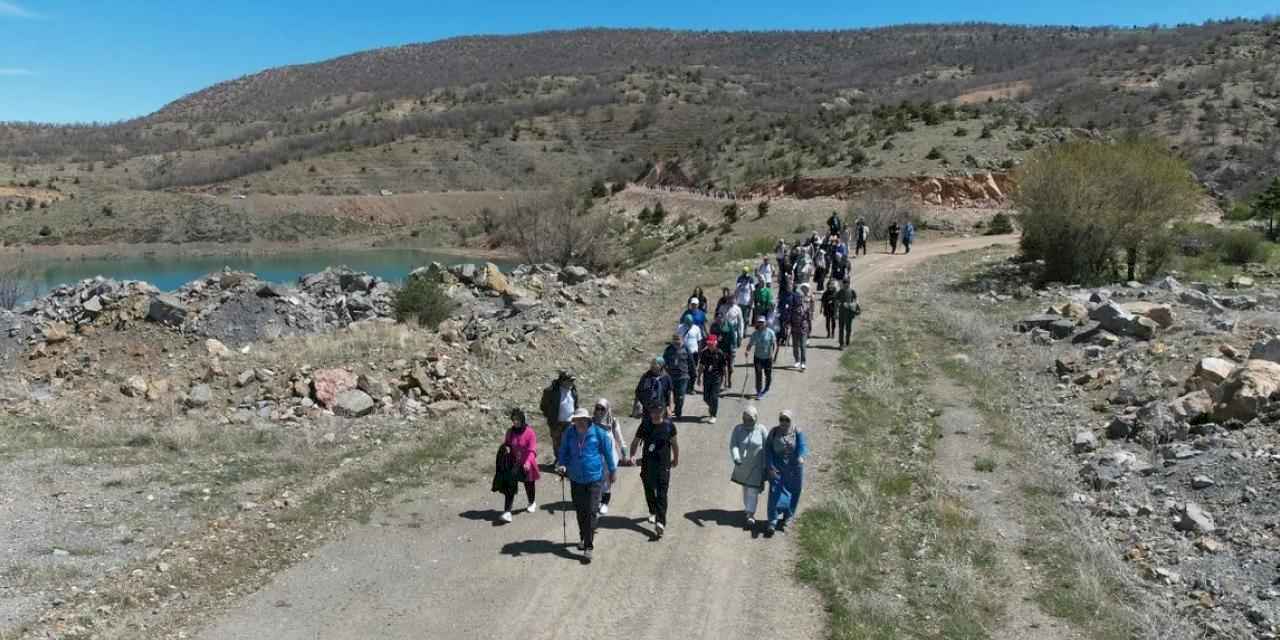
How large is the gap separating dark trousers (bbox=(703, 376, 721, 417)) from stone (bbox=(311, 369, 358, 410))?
6.05 metres

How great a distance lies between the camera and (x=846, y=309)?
18.9 meters

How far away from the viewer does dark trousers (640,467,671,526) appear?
9.47 metres

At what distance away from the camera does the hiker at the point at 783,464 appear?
377 inches

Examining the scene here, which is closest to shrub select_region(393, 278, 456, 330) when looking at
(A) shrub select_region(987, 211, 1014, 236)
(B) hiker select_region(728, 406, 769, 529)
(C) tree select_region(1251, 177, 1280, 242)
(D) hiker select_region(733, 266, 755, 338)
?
(D) hiker select_region(733, 266, 755, 338)

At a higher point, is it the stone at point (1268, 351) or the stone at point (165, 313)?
the stone at point (165, 313)

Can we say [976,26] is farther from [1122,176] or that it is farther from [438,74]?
[1122,176]

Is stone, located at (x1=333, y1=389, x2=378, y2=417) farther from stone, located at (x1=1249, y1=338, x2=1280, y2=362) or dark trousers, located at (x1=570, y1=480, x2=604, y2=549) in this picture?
stone, located at (x1=1249, y1=338, x2=1280, y2=362)

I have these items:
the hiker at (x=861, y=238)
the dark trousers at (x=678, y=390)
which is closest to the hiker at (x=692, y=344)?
the dark trousers at (x=678, y=390)

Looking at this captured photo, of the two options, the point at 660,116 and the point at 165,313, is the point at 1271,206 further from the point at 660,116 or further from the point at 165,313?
the point at 660,116

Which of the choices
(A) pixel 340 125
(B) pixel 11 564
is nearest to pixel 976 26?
(A) pixel 340 125

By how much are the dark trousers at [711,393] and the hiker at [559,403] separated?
281 centimetres

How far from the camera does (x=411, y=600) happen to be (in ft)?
27.2

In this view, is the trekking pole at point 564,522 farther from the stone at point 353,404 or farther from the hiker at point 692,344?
the stone at point 353,404

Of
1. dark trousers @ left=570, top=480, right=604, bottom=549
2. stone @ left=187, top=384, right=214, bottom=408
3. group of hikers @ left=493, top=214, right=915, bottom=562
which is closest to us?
dark trousers @ left=570, top=480, right=604, bottom=549
